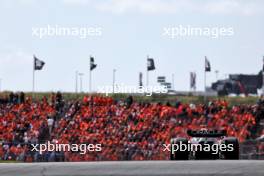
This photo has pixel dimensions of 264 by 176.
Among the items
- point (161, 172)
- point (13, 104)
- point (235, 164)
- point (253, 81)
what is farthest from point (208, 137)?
point (253, 81)

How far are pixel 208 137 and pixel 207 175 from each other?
868 centimetres

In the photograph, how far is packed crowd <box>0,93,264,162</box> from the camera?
28844 millimetres

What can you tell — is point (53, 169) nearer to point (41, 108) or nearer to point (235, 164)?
point (235, 164)

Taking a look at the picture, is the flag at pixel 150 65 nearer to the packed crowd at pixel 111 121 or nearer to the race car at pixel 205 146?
the packed crowd at pixel 111 121

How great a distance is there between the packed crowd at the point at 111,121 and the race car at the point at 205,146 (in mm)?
3956

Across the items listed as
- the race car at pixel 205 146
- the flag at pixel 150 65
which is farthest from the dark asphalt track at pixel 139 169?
the flag at pixel 150 65

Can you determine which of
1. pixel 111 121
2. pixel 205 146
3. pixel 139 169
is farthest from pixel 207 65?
pixel 139 169

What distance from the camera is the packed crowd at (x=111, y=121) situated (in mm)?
28844

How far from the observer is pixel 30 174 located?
14.0 m

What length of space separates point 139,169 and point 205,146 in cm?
774

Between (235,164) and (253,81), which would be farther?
(253,81)

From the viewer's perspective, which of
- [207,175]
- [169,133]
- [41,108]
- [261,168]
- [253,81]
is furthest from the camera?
[253,81]

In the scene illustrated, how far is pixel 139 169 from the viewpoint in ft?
46.9

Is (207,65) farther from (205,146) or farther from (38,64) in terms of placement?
(205,146)
